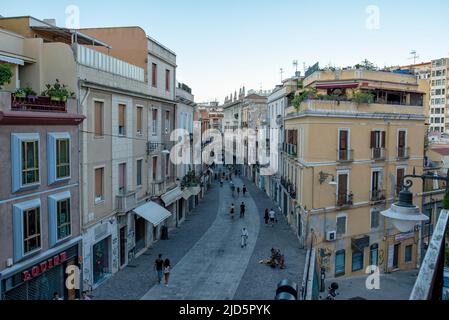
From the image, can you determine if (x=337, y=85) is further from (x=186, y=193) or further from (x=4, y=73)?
(x=4, y=73)

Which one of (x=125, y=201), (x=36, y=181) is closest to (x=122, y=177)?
(x=125, y=201)

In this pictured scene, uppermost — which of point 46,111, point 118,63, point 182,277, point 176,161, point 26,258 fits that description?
point 118,63

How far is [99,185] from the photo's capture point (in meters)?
21.6

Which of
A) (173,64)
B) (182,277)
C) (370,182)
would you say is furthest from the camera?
(173,64)

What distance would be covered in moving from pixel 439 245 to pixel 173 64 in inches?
1176

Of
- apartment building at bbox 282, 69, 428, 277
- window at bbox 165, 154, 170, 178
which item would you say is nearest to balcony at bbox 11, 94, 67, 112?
window at bbox 165, 154, 170, 178

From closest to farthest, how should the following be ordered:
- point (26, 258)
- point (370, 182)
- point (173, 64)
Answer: point (26, 258), point (370, 182), point (173, 64)

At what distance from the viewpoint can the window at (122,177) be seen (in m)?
23.8

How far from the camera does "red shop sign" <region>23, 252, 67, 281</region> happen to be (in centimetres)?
1564

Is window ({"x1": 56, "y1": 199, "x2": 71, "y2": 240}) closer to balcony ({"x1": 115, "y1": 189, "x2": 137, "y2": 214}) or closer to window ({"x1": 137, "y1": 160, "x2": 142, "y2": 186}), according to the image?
balcony ({"x1": 115, "y1": 189, "x2": 137, "y2": 214})

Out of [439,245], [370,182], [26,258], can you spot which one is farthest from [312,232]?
[439,245]

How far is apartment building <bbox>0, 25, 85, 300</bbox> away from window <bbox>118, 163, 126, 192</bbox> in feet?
15.4
